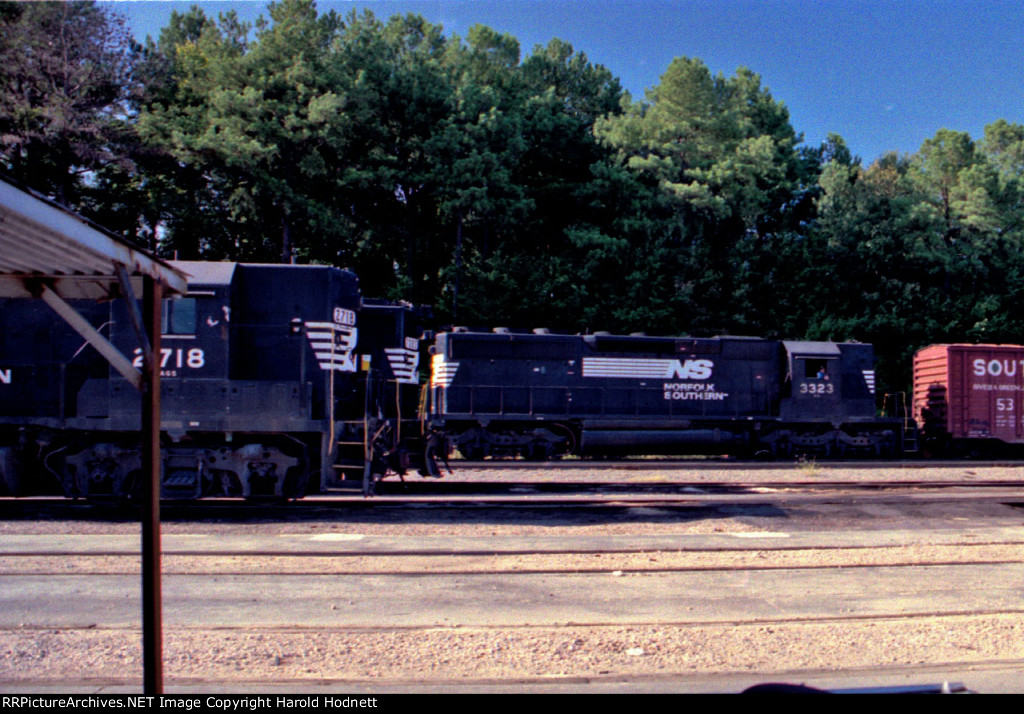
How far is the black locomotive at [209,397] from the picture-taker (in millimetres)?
11383

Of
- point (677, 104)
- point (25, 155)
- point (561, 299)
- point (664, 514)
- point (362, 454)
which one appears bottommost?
point (664, 514)

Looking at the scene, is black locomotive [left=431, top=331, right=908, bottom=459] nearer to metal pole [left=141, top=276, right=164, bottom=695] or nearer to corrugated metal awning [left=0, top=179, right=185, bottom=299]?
corrugated metal awning [left=0, top=179, right=185, bottom=299]

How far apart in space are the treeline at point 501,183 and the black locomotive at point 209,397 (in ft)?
62.2

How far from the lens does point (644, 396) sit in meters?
21.5

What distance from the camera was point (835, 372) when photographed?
72.8ft

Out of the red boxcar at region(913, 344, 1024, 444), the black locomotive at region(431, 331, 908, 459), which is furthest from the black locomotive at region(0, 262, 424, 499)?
the red boxcar at region(913, 344, 1024, 444)

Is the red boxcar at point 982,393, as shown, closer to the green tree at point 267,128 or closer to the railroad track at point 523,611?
the railroad track at point 523,611

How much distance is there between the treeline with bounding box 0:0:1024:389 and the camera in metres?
29.9

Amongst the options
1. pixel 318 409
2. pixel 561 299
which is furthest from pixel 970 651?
pixel 561 299

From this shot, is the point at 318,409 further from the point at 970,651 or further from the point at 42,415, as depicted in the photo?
the point at 970,651

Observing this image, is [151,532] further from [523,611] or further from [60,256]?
[523,611]

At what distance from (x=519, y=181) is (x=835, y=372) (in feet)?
60.1

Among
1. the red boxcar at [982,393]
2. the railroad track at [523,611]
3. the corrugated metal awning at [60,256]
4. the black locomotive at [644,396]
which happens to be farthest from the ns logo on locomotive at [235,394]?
the red boxcar at [982,393]

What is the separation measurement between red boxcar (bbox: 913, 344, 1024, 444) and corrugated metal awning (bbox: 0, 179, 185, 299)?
78.8 ft
